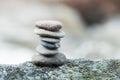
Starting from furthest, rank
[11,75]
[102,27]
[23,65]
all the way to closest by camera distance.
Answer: [102,27]
[23,65]
[11,75]

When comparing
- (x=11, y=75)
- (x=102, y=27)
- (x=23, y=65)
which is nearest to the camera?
(x=11, y=75)

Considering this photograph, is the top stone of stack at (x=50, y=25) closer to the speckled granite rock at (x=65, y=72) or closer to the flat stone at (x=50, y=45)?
the flat stone at (x=50, y=45)

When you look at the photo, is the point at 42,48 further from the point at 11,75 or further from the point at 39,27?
the point at 11,75

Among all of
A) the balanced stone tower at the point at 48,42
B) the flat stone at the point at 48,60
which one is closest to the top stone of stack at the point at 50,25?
the balanced stone tower at the point at 48,42

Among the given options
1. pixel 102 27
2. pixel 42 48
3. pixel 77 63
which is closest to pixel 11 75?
pixel 42 48

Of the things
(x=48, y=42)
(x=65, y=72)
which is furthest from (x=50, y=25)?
(x=65, y=72)

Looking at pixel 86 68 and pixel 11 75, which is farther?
pixel 86 68

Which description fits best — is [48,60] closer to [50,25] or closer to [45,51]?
[45,51]
